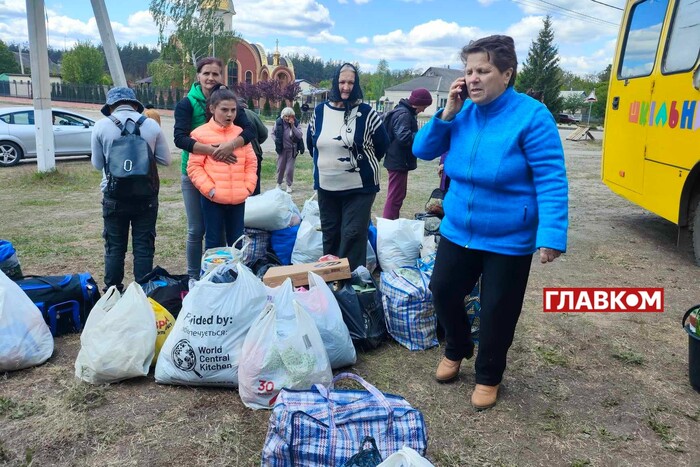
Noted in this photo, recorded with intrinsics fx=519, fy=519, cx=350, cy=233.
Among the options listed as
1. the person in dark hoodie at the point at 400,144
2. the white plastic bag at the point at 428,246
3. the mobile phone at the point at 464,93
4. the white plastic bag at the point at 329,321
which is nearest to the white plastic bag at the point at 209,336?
the white plastic bag at the point at 329,321

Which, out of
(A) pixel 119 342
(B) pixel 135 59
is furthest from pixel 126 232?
(B) pixel 135 59

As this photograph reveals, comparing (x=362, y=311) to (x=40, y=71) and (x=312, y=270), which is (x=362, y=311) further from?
(x=40, y=71)

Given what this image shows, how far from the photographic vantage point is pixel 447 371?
2943 millimetres

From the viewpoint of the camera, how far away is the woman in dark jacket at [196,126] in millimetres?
3660

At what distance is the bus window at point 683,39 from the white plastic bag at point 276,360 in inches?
186

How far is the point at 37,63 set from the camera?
8.68 m

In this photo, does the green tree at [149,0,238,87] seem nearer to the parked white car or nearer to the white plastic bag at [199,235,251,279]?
the parked white car

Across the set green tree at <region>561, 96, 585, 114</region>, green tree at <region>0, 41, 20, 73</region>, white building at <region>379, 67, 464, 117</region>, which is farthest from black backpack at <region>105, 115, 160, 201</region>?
green tree at <region>0, 41, 20, 73</region>

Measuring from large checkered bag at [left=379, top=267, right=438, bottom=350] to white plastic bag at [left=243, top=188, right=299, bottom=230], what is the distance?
4.94 feet

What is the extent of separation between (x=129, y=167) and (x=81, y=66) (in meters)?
61.3

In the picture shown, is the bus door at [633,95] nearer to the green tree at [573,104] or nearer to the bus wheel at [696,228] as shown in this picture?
the bus wheel at [696,228]

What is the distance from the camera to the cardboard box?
11.3 ft

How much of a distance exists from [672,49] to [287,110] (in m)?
6.31

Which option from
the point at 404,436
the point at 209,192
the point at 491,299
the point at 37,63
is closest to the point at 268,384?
the point at 404,436
